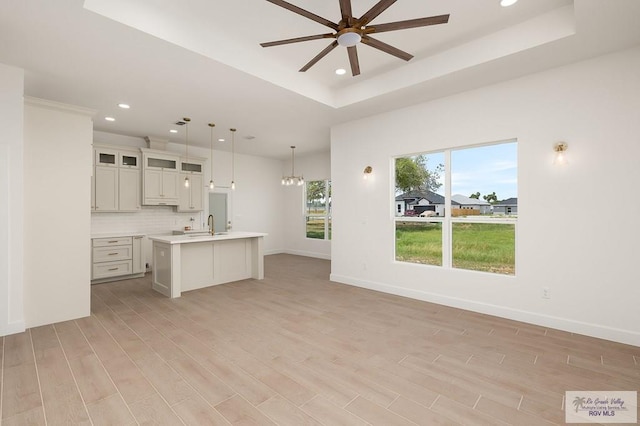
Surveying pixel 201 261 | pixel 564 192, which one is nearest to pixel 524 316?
pixel 564 192

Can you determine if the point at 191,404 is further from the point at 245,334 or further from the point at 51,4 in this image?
the point at 51,4

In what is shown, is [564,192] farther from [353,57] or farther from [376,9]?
[376,9]

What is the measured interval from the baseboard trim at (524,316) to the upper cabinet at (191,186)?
4.56 m

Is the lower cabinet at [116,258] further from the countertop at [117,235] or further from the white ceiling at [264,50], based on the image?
the white ceiling at [264,50]

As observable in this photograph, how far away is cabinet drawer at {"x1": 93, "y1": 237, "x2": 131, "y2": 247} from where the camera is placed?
5504 millimetres

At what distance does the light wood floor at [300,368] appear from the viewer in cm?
202

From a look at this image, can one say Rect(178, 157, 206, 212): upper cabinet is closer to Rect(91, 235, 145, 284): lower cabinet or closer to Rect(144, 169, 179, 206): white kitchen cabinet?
Rect(144, 169, 179, 206): white kitchen cabinet

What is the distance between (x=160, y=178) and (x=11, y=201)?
335 cm

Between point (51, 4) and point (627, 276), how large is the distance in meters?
5.81

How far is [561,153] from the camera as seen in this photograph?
3.38m

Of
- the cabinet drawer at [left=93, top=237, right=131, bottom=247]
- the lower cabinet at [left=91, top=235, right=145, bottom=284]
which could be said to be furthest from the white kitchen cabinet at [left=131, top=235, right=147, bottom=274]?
the cabinet drawer at [left=93, top=237, right=131, bottom=247]

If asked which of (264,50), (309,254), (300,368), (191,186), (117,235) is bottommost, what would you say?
(300,368)

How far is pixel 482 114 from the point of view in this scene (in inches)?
155

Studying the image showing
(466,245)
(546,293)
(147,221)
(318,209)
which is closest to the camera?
(546,293)
